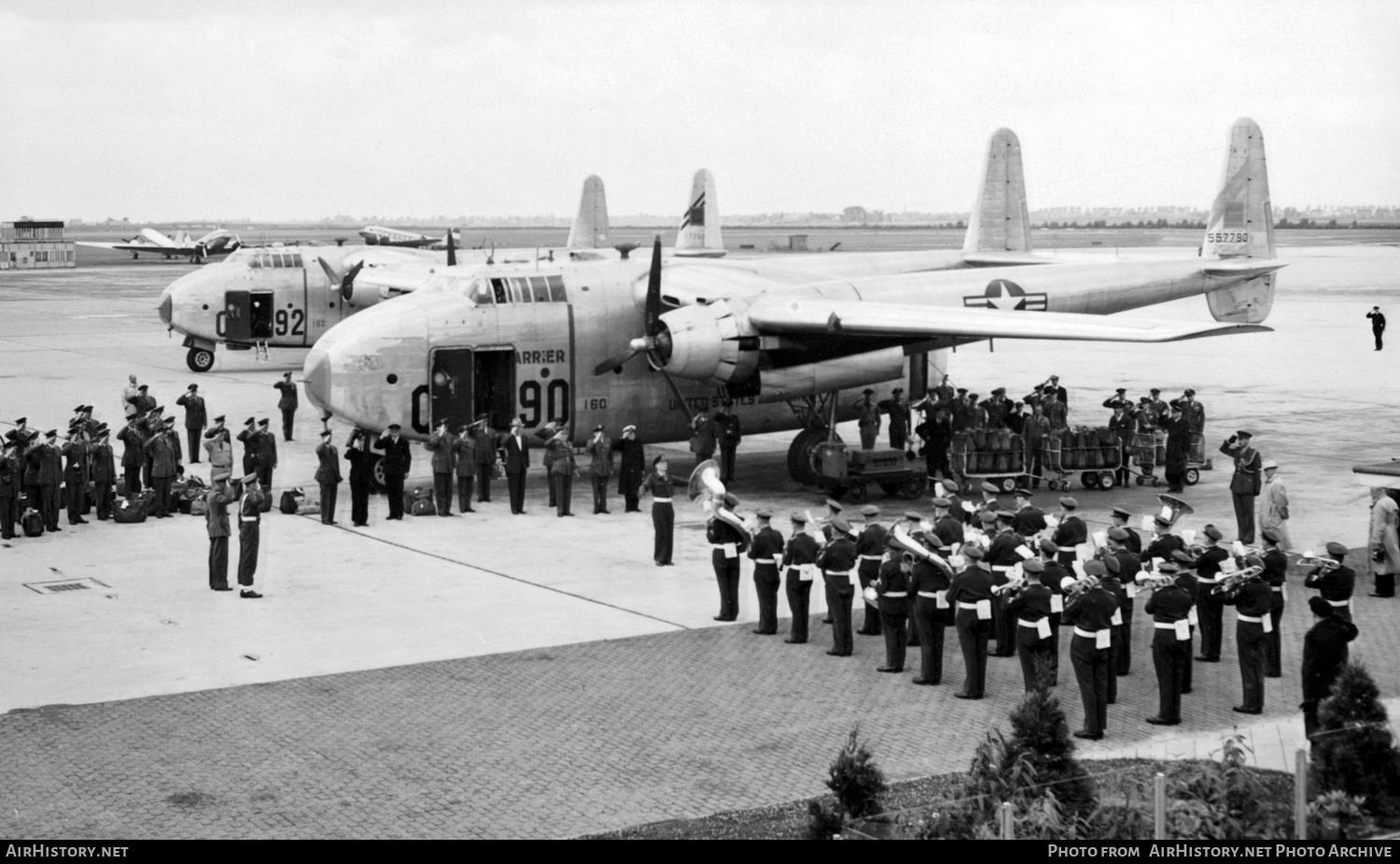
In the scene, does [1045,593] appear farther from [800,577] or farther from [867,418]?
[867,418]

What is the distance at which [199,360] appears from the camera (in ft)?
134

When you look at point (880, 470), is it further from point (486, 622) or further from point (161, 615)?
point (161, 615)

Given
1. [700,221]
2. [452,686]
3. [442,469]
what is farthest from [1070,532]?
[700,221]

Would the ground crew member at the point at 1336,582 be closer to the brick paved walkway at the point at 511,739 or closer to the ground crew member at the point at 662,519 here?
the brick paved walkway at the point at 511,739

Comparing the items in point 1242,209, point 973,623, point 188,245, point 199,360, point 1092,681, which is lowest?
point 1092,681

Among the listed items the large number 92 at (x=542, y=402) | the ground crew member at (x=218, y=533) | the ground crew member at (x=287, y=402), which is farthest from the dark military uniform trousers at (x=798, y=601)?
the ground crew member at (x=287, y=402)

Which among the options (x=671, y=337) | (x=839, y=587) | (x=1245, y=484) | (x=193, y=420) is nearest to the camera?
(x=839, y=587)

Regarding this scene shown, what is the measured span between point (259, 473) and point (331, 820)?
13.4m

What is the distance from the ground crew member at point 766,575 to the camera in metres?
16.6

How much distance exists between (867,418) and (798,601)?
11.2 m

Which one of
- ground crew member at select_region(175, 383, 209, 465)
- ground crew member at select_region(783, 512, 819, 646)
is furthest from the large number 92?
ground crew member at select_region(783, 512, 819, 646)

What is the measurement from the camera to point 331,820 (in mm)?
11078

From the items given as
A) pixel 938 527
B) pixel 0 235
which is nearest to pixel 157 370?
pixel 938 527

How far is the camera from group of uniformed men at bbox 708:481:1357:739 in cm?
1365
